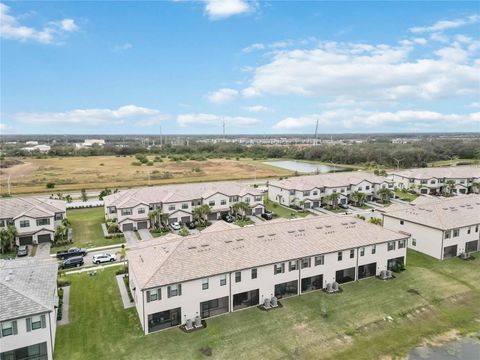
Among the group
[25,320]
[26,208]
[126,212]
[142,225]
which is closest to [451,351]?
[25,320]

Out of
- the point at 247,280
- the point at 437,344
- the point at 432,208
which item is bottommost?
the point at 437,344

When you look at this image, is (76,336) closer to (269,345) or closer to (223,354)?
(223,354)

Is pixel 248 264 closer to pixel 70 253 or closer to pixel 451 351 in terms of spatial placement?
pixel 451 351

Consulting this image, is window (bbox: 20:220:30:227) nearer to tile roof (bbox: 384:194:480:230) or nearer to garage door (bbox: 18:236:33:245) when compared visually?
garage door (bbox: 18:236:33:245)

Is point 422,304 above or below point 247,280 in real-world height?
below

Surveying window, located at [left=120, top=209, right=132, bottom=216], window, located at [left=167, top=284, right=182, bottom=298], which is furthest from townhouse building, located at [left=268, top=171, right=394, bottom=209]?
window, located at [left=167, top=284, right=182, bottom=298]

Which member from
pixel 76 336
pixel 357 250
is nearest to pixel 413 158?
pixel 357 250

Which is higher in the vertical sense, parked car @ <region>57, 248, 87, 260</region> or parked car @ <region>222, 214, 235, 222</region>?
parked car @ <region>222, 214, 235, 222</region>
